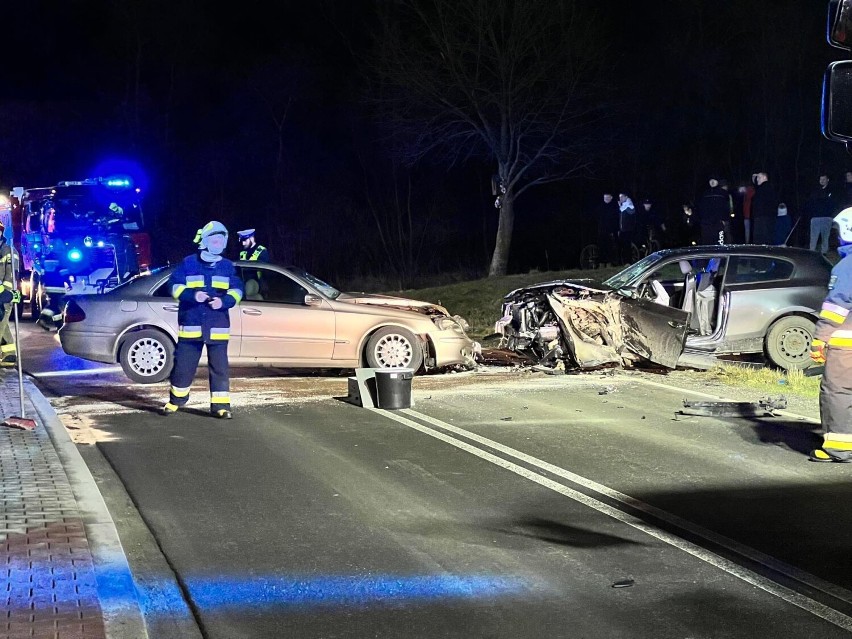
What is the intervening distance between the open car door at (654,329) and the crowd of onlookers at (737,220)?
683cm

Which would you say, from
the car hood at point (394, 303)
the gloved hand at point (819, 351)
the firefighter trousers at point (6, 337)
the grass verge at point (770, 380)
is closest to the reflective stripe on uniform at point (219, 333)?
the car hood at point (394, 303)

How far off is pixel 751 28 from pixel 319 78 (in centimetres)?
1963

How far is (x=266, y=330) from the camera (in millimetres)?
12422

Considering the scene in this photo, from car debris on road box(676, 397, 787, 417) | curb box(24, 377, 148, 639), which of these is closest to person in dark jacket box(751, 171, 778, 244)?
car debris on road box(676, 397, 787, 417)

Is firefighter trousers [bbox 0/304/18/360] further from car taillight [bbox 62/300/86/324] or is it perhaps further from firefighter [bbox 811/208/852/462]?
firefighter [bbox 811/208/852/462]

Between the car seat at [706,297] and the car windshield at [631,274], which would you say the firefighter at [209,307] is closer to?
the car windshield at [631,274]

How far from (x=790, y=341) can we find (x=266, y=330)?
21.6ft

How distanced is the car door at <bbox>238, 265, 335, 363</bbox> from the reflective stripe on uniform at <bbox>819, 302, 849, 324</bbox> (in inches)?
244

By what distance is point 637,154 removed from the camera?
3756 centimetres

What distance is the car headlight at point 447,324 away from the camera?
12.8m

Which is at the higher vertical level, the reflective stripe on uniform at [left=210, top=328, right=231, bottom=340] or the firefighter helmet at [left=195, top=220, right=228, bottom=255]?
the firefighter helmet at [left=195, top=220, right=228, bottom=255]

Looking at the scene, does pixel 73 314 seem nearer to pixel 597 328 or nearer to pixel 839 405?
pixel 597 328

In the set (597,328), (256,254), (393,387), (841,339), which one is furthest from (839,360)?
(256,254)

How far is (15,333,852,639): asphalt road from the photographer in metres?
4.76
